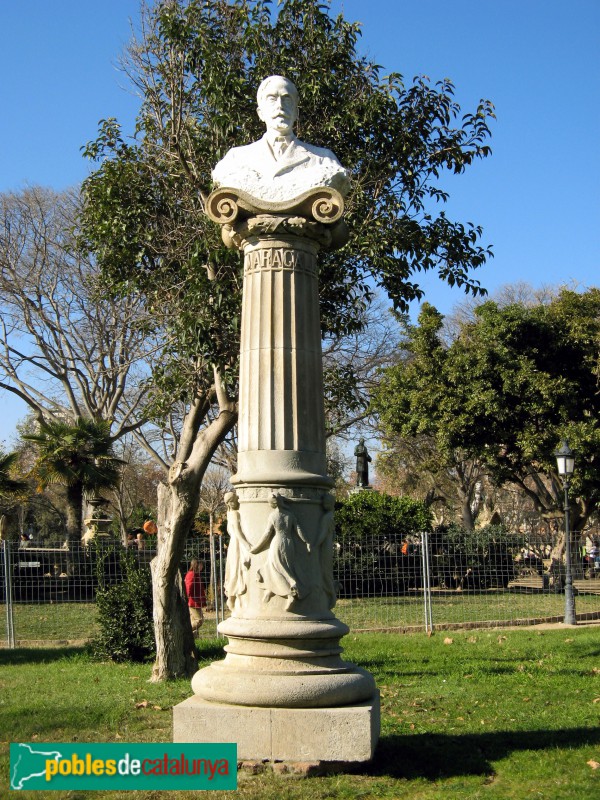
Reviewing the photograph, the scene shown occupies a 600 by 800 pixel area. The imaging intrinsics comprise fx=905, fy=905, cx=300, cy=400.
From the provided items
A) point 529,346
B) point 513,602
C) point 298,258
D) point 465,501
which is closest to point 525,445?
point 529,346

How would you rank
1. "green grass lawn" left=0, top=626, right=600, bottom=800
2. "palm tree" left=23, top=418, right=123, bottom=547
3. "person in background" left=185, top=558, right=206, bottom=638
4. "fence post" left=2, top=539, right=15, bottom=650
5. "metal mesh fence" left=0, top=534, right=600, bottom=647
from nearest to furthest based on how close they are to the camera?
"green grass lawn" left=0, top=626, right=600, bottom=800, "person in background" left=185, top=558, right=206, bottom=638, "fence post" left=2, top=539, right=15, bottom=650, "metal mesh fence" left=0, top=534, right=600, bottom=647, "palm tree" left=23, top=418, right=123, bottom=547

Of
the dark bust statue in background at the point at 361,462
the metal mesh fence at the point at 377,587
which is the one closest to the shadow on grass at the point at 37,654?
the metal mesh fence at the point at 377,587

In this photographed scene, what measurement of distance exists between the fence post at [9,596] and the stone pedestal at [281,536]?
9.57m

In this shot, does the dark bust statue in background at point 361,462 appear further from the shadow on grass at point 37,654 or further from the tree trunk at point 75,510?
the shadow on grass at point 37,654

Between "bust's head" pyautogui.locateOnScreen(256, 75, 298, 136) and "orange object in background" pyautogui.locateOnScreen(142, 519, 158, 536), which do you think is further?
"orange object in background" pyautogui.locateOnScreen(142, 519, 158, 536)

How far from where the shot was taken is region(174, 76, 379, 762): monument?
236 inches

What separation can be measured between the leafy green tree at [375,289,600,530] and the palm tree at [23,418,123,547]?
25.5 feet

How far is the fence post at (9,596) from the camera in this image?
15070 millimetres

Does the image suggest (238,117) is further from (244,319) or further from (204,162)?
(244,319)

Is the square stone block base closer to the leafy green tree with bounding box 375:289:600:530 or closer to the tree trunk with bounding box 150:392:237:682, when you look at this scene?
the tree trunk with bounding box 150:392:237:682

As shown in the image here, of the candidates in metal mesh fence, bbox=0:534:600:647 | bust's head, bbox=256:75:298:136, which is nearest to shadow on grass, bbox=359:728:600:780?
bust's head, bbox=256:75:298:136

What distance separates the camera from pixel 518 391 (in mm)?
23406

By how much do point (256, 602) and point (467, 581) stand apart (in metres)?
12.7

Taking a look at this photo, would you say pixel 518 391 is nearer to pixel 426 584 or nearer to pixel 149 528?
pixel 426 584
